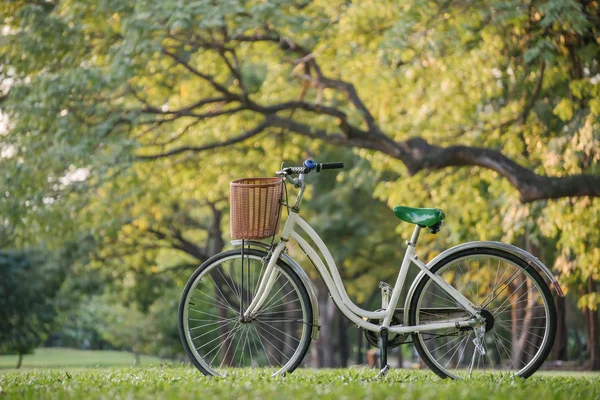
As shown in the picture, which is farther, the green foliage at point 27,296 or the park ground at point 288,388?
the green foliage at point 27,296

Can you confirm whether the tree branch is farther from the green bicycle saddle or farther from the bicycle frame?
the green bicycle saddle

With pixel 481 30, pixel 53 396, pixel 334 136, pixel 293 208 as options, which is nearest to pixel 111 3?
pixel 334 136

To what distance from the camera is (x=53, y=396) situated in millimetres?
4516

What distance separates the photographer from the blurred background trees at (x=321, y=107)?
1203 centimetres

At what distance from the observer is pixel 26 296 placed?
26.6 metres

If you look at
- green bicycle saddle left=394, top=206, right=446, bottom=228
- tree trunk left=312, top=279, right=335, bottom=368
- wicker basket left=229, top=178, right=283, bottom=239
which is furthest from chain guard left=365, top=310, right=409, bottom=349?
tree trunk left=312, top=279, right=335, bottom=368

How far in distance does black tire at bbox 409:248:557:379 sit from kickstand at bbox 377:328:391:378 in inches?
7.4

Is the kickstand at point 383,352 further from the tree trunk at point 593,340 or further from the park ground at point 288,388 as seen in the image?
the tree trunk at point 593,340

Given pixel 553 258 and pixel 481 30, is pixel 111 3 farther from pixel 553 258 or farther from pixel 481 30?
pixel 553 258

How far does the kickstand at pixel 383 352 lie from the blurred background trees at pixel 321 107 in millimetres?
5645

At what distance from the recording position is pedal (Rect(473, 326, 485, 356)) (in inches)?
211

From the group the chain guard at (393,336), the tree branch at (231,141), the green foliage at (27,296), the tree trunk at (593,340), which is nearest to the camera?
the chain guard at (393,336)

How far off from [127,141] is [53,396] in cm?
886

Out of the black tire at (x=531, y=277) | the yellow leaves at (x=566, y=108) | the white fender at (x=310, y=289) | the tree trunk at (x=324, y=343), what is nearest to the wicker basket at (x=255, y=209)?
the white fender at (x=310, y=289)
